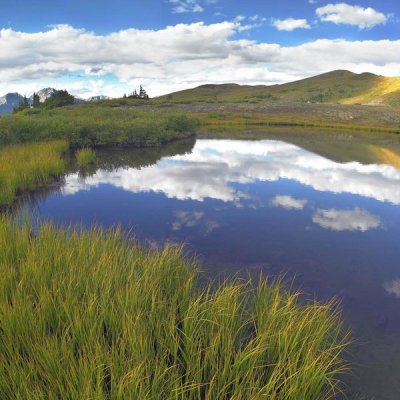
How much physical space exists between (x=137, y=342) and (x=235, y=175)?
21758mm

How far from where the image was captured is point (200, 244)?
527 inches

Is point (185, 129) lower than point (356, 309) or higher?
higher

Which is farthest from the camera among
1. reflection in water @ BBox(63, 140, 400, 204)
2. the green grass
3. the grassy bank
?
the grassy bank

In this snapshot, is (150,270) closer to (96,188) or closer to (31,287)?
(31,287)

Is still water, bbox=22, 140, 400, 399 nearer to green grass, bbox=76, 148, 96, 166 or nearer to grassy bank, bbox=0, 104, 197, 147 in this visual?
green grass, bbox=76, 148, 96, 166

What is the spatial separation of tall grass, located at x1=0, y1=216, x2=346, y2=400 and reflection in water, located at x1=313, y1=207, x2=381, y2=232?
9.72 metres

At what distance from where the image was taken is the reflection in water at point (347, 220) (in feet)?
52.0

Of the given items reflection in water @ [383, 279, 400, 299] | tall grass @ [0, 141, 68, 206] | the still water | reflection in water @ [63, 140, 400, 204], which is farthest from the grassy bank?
reflection in water @ [383, 279, 400, 299]

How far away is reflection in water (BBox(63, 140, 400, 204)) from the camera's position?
21719 mm

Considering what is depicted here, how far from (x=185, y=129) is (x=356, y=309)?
42.9m

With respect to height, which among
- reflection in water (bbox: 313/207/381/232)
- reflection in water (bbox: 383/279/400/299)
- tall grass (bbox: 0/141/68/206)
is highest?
tall grass (bbox: 0/141/68/206)

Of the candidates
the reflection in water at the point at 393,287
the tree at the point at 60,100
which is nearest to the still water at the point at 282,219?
the reflection in water at the point at 393,287

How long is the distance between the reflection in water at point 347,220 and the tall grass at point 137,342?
9.72m

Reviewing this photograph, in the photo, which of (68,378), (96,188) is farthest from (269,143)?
(68,378)
